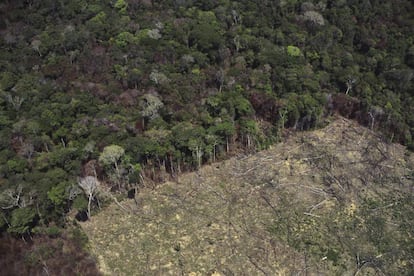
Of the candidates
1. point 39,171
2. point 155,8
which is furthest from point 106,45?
point 39,171

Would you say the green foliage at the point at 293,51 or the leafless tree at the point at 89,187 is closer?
the leafless tree at the point at 89,187

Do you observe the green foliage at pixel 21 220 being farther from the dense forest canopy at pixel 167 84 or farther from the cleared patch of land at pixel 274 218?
the cleared patch of land at pixel 274 218

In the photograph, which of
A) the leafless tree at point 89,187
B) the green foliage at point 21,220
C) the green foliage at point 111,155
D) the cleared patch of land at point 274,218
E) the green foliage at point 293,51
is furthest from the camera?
the green foliage at point 293,51

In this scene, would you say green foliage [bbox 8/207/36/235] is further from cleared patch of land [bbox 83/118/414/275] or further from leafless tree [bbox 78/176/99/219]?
cleared patch of land [bbox 83/118/414/275]

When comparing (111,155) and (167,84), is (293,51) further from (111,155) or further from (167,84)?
(111,155)

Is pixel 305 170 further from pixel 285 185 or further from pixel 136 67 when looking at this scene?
pixel 136 67

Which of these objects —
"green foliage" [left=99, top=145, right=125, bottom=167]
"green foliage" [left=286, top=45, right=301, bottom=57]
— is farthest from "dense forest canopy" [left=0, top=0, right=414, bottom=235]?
"green foliage" [left=286, top=45, right=301, bottom=57]

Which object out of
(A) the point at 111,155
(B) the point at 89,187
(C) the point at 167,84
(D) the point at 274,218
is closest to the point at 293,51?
(C) the point at 167,84

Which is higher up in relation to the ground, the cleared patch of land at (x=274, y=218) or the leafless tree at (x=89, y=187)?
the leafless tree at (x=89, y=187)

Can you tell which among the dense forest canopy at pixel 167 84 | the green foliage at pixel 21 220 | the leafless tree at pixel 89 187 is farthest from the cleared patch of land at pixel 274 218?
the green foliage at pixel 21 220
